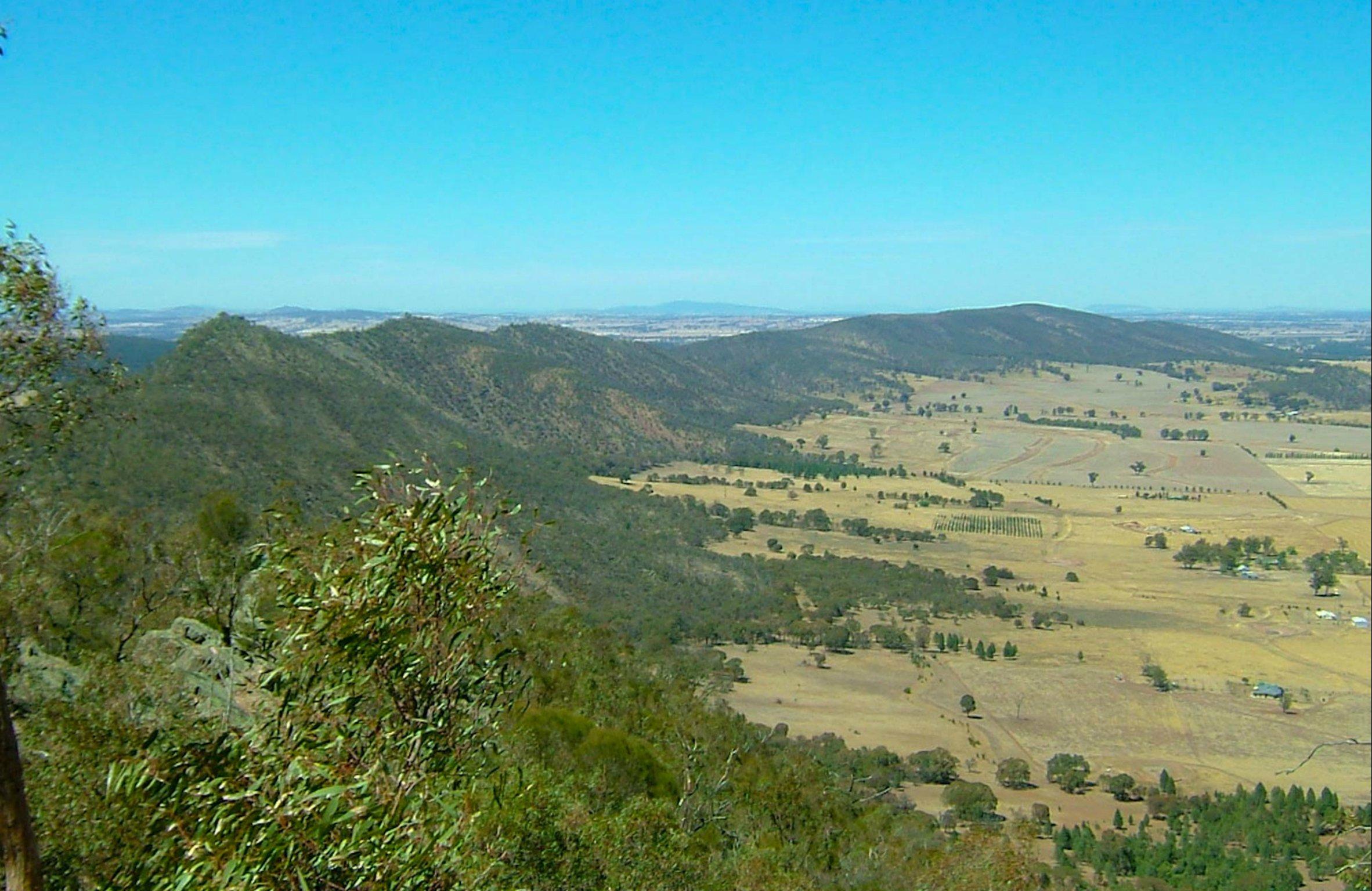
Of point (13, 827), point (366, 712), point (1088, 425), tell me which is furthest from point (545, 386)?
point (13, 827)

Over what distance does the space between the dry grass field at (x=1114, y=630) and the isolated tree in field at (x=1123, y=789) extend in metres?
0.61

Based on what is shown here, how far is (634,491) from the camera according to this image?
248 ft

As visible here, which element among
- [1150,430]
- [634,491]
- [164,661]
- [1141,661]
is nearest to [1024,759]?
[1141,661]

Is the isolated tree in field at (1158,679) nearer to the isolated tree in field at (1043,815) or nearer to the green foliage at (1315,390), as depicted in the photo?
the isolated tree in field at (1043,815)

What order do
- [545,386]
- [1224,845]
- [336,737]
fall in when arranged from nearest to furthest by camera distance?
[336,737]
[1224,845]
[545,386]

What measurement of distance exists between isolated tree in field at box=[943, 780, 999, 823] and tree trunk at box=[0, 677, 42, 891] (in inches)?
1077

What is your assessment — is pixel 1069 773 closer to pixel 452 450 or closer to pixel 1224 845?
pixel 1224 845

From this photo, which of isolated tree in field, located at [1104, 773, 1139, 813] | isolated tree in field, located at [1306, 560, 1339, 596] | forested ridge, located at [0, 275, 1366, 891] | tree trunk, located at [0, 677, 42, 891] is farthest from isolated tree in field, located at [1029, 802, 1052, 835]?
isolated tree in field, located at [1306, 560, 1339, 596]

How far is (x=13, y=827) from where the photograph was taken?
4.37m

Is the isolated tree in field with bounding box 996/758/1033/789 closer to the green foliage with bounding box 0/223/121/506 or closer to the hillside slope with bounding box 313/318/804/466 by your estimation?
the green foliage with bounding box 0/223/121/506

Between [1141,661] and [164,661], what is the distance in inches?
1906

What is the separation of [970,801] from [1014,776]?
15.6ft

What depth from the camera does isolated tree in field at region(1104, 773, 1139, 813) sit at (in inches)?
1326

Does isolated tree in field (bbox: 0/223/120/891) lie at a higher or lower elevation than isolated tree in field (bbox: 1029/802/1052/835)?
higher
